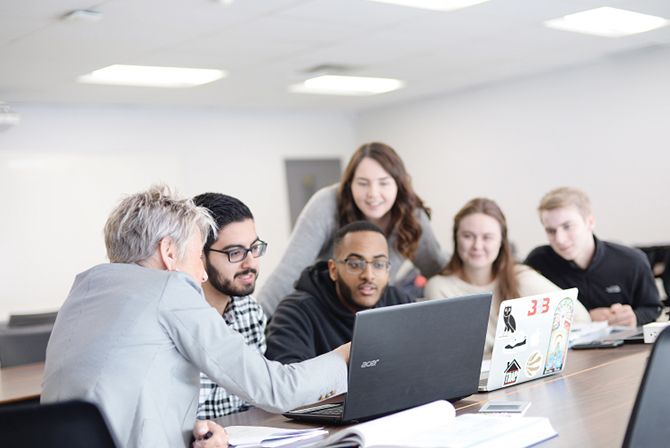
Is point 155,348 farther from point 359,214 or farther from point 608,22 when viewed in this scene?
point 608,22

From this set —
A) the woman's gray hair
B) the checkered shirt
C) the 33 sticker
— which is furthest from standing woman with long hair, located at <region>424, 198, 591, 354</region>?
the woman's gray hair

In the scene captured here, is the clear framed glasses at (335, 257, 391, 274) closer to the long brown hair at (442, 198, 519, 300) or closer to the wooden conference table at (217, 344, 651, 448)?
the wooden conference table at (217, 344, 651, 448)

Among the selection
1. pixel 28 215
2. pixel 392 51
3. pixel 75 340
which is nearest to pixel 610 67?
pixel 392 51

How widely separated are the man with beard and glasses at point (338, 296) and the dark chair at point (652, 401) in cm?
163

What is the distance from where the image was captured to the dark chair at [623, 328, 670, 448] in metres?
1.49

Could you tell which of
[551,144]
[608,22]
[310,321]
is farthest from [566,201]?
[551,144]

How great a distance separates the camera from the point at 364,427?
1.77 metres

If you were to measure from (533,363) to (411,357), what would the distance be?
590 mm

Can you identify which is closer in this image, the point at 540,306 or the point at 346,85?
the point at 540,306

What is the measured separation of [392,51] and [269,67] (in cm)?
95

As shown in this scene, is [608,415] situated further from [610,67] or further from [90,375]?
[610,67]

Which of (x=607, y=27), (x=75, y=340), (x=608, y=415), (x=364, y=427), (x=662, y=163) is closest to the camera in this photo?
(x=364, y=427)

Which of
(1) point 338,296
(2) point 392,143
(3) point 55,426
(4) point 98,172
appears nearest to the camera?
(3) point 55,426

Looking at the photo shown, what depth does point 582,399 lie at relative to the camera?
87.7 inches
